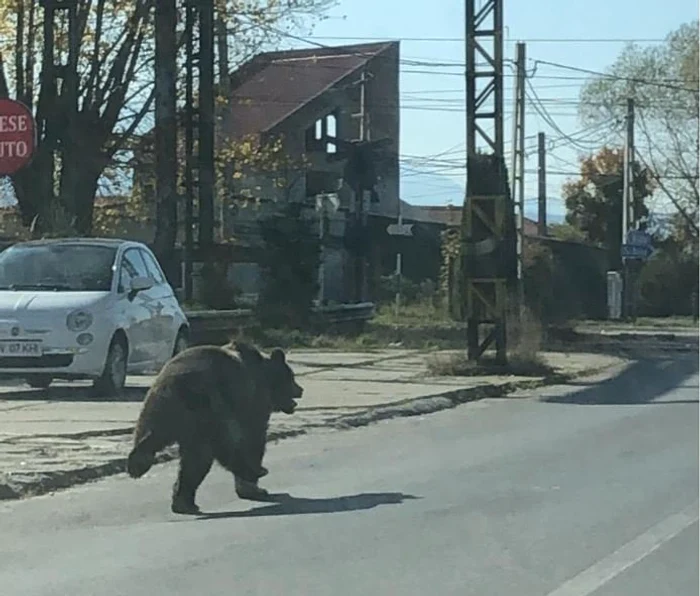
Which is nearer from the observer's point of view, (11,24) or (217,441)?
(217,441)

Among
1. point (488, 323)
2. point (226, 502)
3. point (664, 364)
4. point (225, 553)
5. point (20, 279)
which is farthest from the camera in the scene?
point (664, 364)

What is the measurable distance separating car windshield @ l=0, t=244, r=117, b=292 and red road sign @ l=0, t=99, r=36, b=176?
5.65m

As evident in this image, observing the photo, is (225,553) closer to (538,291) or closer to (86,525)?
(86,525)

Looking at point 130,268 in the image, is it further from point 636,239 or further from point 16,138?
point 636,239

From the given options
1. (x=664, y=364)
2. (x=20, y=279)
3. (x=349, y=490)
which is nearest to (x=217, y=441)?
(x=349, y=490)

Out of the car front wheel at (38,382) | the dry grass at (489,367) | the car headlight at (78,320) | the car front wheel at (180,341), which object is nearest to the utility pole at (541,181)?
the dry grass at (489,367)

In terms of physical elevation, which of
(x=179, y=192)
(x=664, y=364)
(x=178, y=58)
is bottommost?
(x=664, y=364)

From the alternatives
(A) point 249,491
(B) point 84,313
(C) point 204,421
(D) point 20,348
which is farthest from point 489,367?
(C) point 204,421

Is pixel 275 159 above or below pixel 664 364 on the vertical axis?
above

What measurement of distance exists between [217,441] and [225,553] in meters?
1.53

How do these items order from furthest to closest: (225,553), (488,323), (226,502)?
1. (488,323)
2. (226,502)
3. (225,553)

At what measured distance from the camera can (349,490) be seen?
37.3 ft

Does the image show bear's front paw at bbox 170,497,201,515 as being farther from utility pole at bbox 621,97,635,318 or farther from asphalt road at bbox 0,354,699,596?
utility pole at bbox 621,97,635,318

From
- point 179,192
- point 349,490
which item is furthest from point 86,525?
point 179,192
